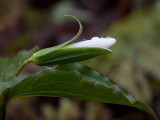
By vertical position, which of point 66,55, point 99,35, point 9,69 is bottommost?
point 99,35

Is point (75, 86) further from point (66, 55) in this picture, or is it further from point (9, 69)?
point (9, 69)

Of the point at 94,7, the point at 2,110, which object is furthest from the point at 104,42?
the point at 94,7

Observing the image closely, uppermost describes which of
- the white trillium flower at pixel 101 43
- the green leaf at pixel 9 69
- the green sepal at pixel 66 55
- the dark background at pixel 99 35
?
the white trillium flower at pixel 101 43

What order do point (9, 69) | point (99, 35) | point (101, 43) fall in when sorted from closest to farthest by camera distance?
1. point (101, 43)
2. point (9, 69)
3. point (99, 35)

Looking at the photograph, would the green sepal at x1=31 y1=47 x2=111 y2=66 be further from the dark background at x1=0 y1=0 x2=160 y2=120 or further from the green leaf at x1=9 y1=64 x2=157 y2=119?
the dark background at x1=0 y1=0 x2=160 y2=120

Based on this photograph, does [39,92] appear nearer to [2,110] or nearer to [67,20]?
[2,110]

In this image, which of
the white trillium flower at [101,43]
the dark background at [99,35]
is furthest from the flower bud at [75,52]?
the dark background at [99,35]

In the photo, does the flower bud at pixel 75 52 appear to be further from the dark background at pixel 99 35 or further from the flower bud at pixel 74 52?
the dark background at pixel 99 35


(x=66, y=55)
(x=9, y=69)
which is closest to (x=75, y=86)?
(x=66, y=55)
